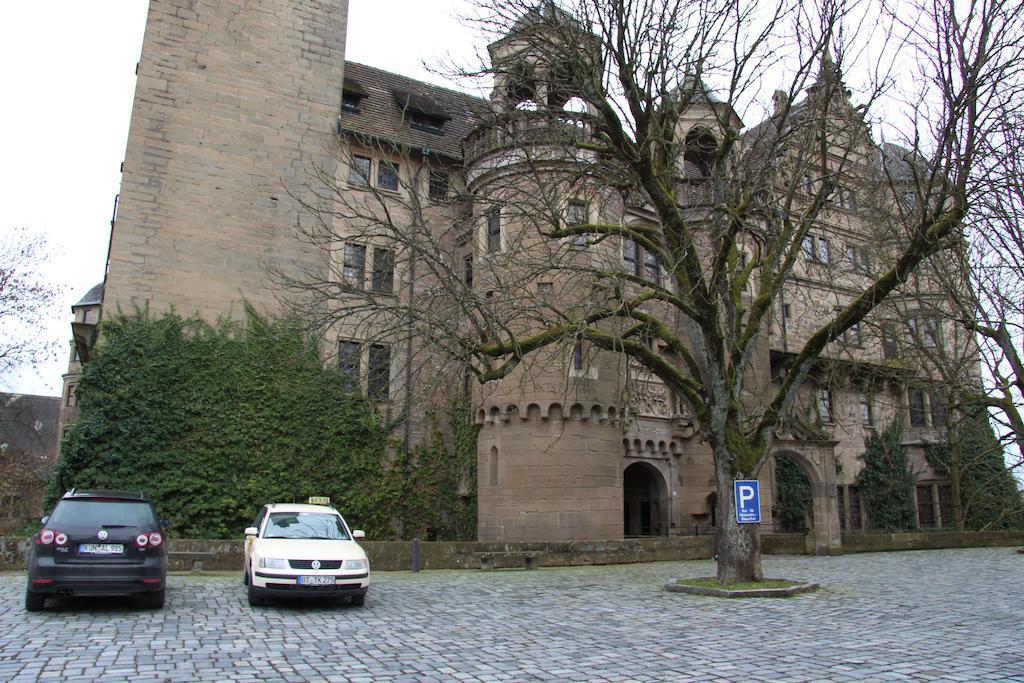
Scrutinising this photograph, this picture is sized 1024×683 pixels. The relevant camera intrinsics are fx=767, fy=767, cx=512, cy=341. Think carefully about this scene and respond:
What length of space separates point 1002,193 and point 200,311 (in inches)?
798

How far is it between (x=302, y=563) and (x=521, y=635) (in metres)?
3.55

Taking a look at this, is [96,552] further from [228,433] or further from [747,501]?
[228,433]

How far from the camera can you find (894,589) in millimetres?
14359

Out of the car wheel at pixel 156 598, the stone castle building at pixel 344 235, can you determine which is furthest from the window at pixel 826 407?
the car wheel at pixel 156 598

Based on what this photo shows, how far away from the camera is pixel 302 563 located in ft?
35.4

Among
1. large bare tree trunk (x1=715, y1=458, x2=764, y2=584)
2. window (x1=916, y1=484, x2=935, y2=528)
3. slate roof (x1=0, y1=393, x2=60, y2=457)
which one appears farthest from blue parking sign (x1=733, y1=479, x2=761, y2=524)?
slate roof (x1=0, y1=393, x2=60, y2=457)

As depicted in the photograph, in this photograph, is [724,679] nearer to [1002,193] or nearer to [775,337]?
[1002,193]

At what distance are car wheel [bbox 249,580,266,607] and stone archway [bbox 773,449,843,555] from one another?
66.2ft

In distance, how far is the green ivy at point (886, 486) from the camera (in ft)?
112

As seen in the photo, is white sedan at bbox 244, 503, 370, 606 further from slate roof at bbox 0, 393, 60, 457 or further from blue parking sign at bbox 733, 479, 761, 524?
slate roof at bbox 0, 393, 60, 457

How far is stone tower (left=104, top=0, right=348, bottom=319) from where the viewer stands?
22797 mm

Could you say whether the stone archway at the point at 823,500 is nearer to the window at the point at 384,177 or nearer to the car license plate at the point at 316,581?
the window at the point at 384,177

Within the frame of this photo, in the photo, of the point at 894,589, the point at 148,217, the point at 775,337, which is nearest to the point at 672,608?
the point at 894,589

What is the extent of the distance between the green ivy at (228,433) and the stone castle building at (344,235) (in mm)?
1122
